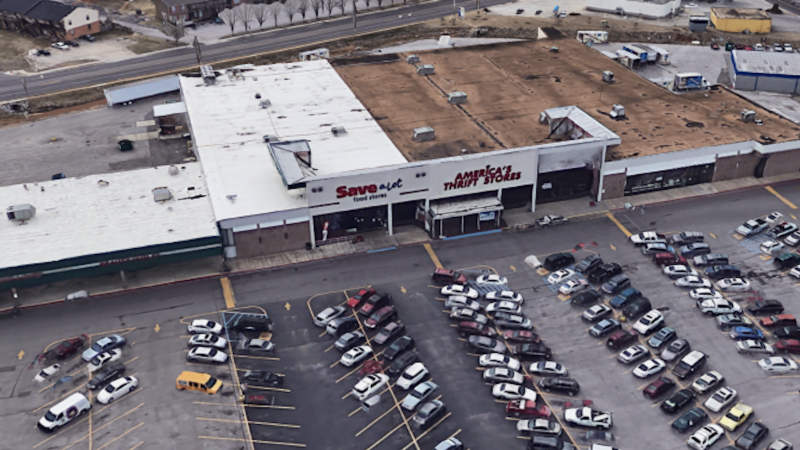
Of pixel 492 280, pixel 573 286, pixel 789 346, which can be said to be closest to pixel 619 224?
pixel 573 286

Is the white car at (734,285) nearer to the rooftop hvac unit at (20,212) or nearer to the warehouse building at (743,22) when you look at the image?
the rooftop hvac unit at (20,212)

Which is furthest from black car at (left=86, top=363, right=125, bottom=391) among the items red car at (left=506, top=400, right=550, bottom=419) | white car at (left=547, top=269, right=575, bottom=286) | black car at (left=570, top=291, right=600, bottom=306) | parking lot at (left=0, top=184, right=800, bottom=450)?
black car at (left=570, top=291, right=600, bottom=306)

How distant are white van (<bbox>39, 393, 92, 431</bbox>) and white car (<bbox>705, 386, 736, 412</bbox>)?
→ 199 feet

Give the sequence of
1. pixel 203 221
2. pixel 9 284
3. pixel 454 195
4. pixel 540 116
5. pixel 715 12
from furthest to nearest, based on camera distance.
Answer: pixel 715 12 < pixel 540 116 < pixel 454 195 < pixel 203 221 < pixel 9 284

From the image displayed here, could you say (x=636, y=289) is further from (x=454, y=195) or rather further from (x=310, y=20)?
(x=310, y=20)

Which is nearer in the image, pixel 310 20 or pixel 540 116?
pixel 540 116

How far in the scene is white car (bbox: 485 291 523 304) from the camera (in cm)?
8753

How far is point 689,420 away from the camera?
232 ft

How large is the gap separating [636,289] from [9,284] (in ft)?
240

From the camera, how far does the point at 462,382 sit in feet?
252

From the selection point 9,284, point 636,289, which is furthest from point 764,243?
point 9,284

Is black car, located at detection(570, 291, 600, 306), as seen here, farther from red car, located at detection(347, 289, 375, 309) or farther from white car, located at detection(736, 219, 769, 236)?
white car, located at detection(736, 219, 769, 236)

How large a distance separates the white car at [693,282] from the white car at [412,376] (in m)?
34.2

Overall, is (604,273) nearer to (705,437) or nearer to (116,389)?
(705,437)
